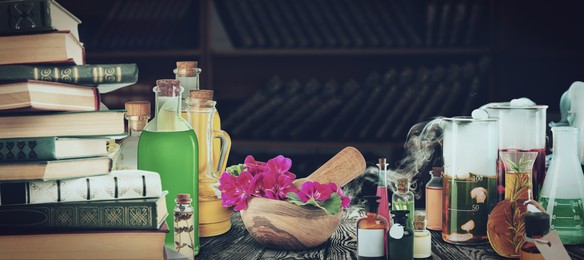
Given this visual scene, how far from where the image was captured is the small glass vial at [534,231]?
973mm

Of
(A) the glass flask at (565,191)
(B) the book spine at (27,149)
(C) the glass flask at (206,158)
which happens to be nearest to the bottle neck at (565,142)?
(A) the glass flask at (565,191)

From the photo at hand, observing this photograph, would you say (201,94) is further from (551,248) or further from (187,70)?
(551,248)

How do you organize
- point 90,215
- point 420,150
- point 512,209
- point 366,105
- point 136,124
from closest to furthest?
1. point 90,215
2. point 512,209
3. point 136,124
4. point 420,150
5. point 366,105

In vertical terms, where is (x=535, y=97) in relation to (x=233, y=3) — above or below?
below

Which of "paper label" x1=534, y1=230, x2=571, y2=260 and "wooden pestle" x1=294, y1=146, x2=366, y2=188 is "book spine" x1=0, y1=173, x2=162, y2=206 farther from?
"paper label" x1=534, y1=230, x2=571, y2=260

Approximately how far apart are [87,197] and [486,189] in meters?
0.65

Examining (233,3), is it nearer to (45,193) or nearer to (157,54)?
(157,54)

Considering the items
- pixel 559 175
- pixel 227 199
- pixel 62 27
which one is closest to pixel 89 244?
pixel 227 199

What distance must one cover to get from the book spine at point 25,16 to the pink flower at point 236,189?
1.21 feet

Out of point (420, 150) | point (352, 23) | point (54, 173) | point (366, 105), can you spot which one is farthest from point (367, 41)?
point (54, 173)

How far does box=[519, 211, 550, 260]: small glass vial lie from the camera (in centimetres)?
97

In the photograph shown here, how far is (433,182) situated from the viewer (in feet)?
4.03

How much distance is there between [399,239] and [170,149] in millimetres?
389

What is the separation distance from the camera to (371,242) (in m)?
1.00
